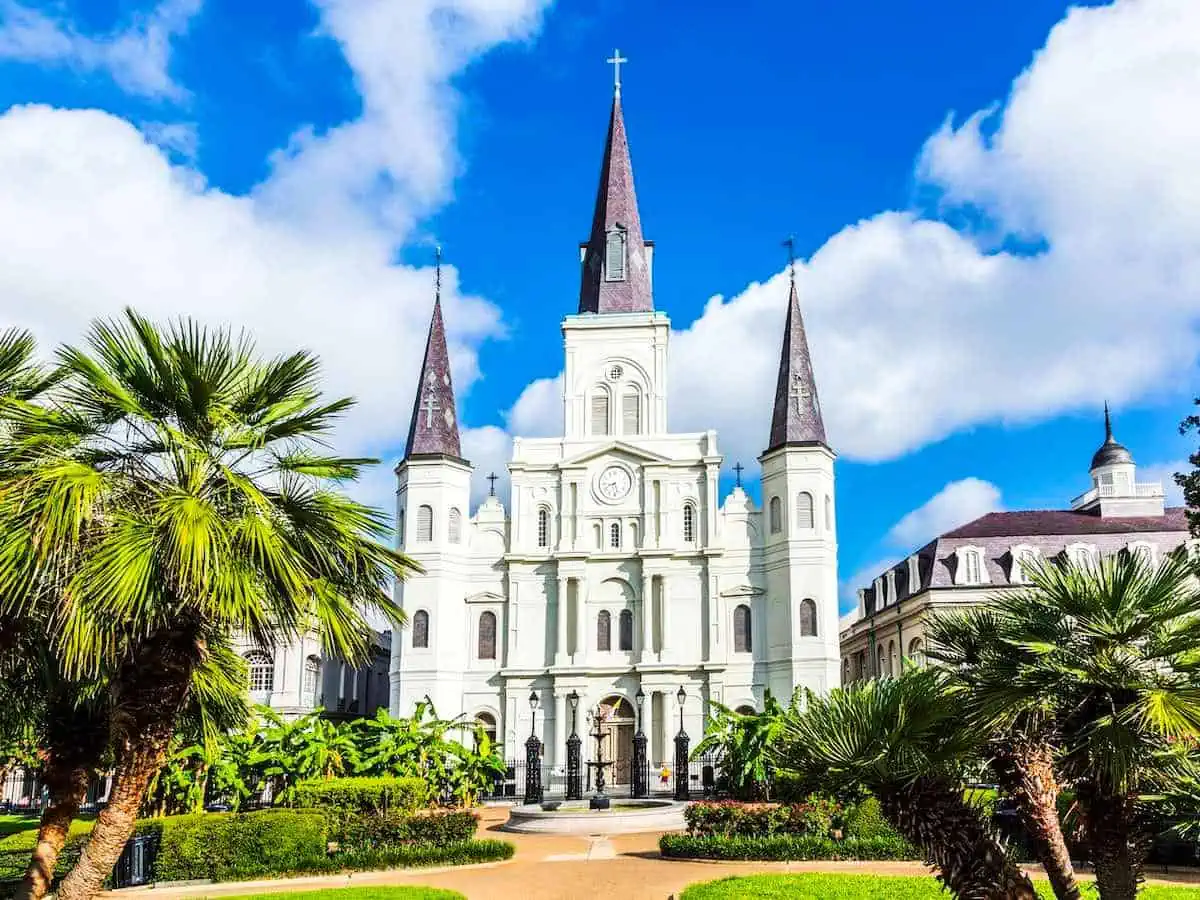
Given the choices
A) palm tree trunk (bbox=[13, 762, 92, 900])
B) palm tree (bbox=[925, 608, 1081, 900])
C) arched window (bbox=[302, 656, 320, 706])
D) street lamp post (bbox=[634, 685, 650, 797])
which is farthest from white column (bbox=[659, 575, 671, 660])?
palm tree (bbox=[925, 608, 1081, 900])

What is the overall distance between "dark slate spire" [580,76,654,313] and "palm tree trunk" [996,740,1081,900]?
140 feet

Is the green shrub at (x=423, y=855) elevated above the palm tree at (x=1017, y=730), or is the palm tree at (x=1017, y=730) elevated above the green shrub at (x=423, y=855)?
the palm tree at (x=1017, y=730)

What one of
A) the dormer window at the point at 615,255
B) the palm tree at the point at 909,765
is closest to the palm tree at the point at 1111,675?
the palm tree at the point at 909,765

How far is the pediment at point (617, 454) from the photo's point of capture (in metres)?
47.0

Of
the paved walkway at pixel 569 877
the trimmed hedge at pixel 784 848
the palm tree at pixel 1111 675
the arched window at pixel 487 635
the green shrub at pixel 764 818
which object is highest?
the arched window at pixel 487 635

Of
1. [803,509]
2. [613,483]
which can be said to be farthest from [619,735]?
[803,509]

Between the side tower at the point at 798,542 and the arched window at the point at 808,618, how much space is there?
40 millimetres

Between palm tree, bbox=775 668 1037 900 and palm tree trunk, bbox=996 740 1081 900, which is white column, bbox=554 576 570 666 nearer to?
palm tree trunk, bbox=996 740 1081 900

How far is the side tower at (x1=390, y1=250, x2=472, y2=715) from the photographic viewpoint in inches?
1774

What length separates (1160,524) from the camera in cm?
5047

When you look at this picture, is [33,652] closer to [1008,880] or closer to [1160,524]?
[1008,880]

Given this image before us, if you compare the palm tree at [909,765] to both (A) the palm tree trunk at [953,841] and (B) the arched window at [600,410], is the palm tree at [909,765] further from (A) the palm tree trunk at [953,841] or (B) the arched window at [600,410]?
(B) the arched window at [600,410]

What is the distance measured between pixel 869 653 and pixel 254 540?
51.8 meters

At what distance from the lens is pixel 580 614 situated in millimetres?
45906
